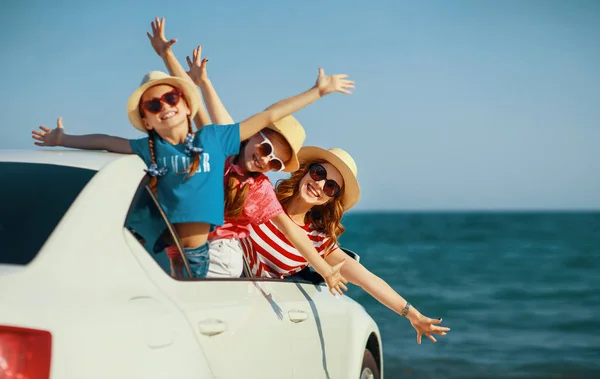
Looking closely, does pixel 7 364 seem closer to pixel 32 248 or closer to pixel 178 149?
pixel 32 248

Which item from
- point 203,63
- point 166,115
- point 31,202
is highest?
point 203,63

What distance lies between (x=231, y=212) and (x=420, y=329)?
5.12ft

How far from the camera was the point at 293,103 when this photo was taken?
4.31m

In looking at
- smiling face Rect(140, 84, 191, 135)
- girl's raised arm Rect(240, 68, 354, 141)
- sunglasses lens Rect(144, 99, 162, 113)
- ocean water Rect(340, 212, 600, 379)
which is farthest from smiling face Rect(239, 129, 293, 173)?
ocean water Rect(340, 212, 600, 379)

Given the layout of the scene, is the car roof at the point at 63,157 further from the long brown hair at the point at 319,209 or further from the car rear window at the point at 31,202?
the long brown hair at the point at 319,209

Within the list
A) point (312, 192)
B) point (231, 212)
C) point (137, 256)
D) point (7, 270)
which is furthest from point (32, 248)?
point (312, 192)

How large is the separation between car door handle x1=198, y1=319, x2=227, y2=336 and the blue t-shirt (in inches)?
22.2

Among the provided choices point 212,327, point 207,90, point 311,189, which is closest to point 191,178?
point 212,327

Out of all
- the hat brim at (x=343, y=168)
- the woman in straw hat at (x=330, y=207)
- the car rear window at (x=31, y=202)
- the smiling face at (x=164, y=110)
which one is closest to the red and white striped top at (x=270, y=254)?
the woman in straw hat at (x=330, y=207)

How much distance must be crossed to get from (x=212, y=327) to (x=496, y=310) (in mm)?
18010

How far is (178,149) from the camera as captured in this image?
3.85 metres

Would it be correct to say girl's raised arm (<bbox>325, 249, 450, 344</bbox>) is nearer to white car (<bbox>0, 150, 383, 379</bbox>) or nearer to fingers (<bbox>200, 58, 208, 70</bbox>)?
fingers (<bbox>200, 58, 208, 70</bbox>)

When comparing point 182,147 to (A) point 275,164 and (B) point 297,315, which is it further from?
(B) point 297,315

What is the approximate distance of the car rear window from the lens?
2.76 m
